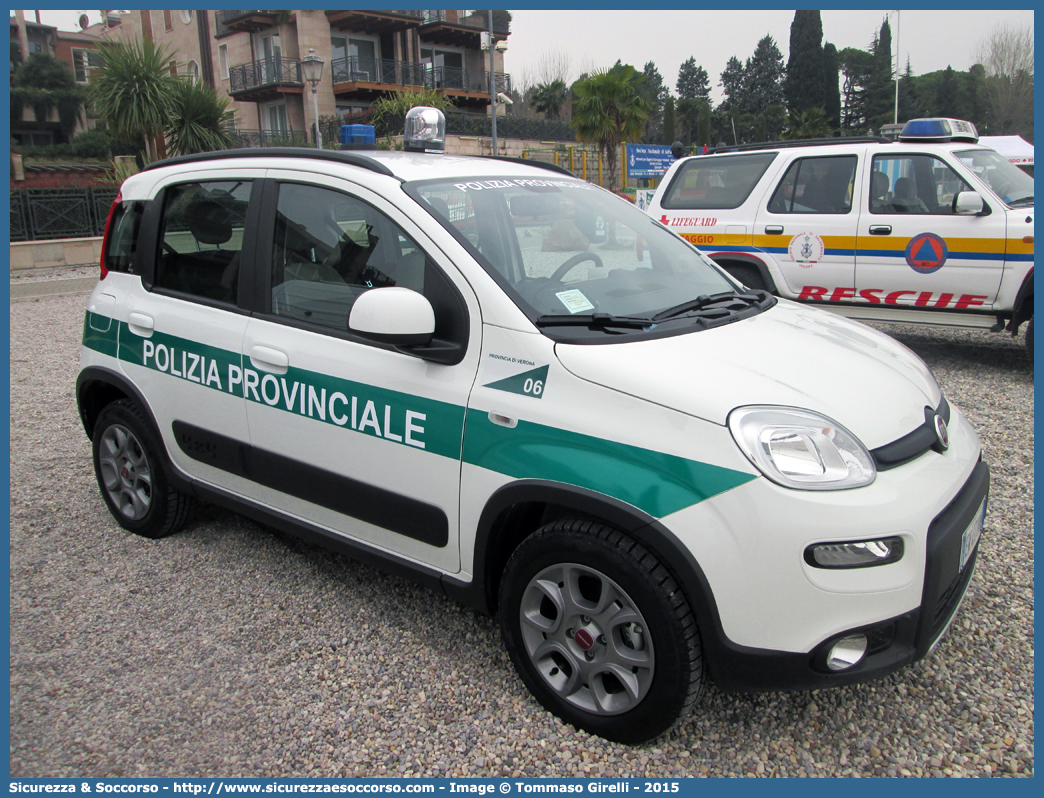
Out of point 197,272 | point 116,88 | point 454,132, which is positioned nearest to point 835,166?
point 197,272

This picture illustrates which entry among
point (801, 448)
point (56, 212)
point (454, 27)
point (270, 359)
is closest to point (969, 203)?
point (801, 448)

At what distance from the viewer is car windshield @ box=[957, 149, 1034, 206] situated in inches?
253

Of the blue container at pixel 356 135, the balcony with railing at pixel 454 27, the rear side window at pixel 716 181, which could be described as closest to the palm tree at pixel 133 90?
the rear side window at pixel 716 181

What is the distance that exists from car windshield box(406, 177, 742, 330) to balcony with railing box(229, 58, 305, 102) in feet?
117

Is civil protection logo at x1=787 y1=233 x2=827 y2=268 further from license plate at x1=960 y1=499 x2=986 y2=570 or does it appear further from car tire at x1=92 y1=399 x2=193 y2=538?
Result: car tire at x1=92 y1=399 x2=193 y2=538

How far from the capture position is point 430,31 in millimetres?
38625

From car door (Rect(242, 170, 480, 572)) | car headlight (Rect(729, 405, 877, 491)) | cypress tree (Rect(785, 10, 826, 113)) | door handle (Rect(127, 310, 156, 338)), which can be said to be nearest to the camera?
car headlight (Rect(729, 405, 877, 491))

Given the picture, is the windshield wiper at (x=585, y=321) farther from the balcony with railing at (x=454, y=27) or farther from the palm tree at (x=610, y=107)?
the balcony with railing at (x=454, y=27)

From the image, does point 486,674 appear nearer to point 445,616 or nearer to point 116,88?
point 445,616

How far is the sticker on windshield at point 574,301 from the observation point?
8.39 feet

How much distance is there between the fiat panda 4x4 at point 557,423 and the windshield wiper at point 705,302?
0.01 m

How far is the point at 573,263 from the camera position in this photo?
2875 mm

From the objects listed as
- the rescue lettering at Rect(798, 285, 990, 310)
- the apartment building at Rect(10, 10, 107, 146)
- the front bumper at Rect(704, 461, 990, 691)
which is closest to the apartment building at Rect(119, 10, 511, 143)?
the apartment building at Rect(10, 10, 107, 146)

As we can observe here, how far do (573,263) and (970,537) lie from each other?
1.61 m
